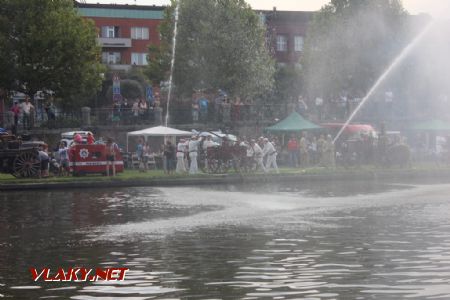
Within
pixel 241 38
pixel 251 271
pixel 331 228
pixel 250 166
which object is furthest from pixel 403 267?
pixel 241 38

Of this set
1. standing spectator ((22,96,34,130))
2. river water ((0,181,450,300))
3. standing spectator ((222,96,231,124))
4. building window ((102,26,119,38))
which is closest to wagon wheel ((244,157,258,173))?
river water ((0,181,450,300))

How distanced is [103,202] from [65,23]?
3533cm

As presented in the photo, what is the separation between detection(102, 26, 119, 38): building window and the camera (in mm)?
94113

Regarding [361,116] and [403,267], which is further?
[361,116]

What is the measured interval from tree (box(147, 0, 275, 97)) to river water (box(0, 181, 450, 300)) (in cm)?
3910

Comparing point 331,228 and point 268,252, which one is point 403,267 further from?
point 331,228

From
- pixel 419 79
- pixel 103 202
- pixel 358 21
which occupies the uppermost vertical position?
pixel 358 21

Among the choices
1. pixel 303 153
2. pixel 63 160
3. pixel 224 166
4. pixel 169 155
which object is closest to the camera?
pixel 63 160

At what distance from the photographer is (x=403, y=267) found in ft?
44.0

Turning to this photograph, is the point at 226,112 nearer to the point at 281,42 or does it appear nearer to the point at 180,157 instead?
the point at 180,157

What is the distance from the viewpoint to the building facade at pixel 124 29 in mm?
93438

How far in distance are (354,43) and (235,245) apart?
5978cm

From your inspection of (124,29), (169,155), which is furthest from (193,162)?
(124,29)

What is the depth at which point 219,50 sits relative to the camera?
67.3 meters
